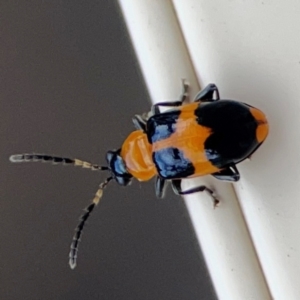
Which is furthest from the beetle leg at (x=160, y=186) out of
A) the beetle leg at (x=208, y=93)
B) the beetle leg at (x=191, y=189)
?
the beetle leg at (x=208, y=93)

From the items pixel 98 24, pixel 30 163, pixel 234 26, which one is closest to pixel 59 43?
pixel 98 24

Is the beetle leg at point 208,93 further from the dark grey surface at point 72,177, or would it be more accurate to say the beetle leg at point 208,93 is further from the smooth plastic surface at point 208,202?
the dark grey surface at point 72,177

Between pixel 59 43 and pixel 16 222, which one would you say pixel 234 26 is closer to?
pixel 59 43

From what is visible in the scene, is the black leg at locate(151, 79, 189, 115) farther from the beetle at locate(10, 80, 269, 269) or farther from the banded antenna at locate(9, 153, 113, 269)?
the banded antenna at locate(9, 153, 113, 269)

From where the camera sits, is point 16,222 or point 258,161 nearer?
point 258,161

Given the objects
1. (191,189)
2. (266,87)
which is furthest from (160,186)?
(266,87)

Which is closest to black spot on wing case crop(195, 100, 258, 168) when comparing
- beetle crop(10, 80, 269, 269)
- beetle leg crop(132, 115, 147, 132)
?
beetle crop(10, 80, 269, 269)
